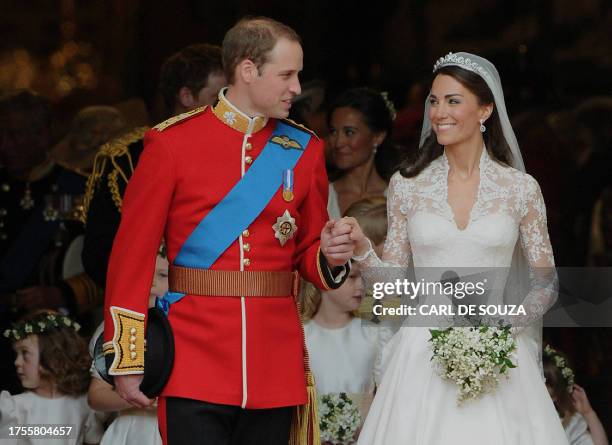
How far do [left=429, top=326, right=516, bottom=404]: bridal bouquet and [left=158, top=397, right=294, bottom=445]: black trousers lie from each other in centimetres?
58

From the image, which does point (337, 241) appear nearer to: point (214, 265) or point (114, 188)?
point (214, 265)

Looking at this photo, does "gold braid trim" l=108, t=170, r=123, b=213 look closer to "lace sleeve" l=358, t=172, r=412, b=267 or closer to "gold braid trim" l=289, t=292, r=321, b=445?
"lace sleeve" l=358, t=172, r=412, b=267

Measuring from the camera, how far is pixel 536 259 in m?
4.82

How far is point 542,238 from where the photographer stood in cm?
485

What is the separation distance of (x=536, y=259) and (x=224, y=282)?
1.17 metres

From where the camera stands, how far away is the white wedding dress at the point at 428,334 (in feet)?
15.3

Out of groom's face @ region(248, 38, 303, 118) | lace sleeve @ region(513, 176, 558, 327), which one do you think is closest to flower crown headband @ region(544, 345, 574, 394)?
lace sleeve @ region(513, 176, 558, 327)

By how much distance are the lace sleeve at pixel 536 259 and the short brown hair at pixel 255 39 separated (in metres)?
1.06

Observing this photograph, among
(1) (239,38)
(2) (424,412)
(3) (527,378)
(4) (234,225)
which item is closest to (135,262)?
(4) (234,225)

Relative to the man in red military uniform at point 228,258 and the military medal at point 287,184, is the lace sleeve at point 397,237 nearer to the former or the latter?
the man in red military uniform at point 228,258

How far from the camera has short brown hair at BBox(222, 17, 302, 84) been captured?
438cm

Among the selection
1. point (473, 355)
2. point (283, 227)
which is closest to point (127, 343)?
point (283, 227)

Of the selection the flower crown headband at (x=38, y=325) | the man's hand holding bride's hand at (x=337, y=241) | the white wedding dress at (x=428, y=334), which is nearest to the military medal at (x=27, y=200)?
the flower crown headband at (x=38, y=325)

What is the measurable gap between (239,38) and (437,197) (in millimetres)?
978
